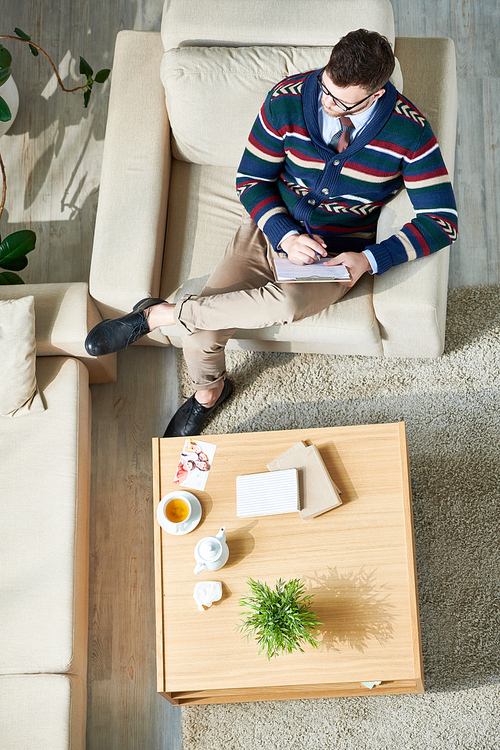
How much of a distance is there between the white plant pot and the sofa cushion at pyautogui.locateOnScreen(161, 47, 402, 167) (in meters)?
0.89

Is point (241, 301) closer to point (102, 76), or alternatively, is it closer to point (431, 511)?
point (431, 511)

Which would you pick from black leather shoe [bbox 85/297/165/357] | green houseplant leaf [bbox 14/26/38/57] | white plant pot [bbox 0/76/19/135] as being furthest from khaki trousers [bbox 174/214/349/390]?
white plant pot [bbox 0/76/19/135]

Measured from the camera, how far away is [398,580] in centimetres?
162

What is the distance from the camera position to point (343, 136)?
1.61 m

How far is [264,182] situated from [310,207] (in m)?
0.17

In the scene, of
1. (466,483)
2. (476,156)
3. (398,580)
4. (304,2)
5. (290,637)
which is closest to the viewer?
(290,637)

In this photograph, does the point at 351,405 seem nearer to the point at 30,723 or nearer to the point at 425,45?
the point at 425,45

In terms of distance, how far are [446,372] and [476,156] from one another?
2.99 ft

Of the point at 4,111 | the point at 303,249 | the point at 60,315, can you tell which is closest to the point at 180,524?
the point at 60,315

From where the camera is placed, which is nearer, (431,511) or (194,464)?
(194,464)

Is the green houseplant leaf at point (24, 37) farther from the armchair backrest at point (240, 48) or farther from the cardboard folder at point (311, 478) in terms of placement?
the cardboard folder at point (311, 478)

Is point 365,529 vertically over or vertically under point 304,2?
under

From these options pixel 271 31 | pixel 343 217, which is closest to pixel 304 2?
pixel 271 31

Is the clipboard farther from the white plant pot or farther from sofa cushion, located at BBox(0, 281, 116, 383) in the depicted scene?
the white plant pot
